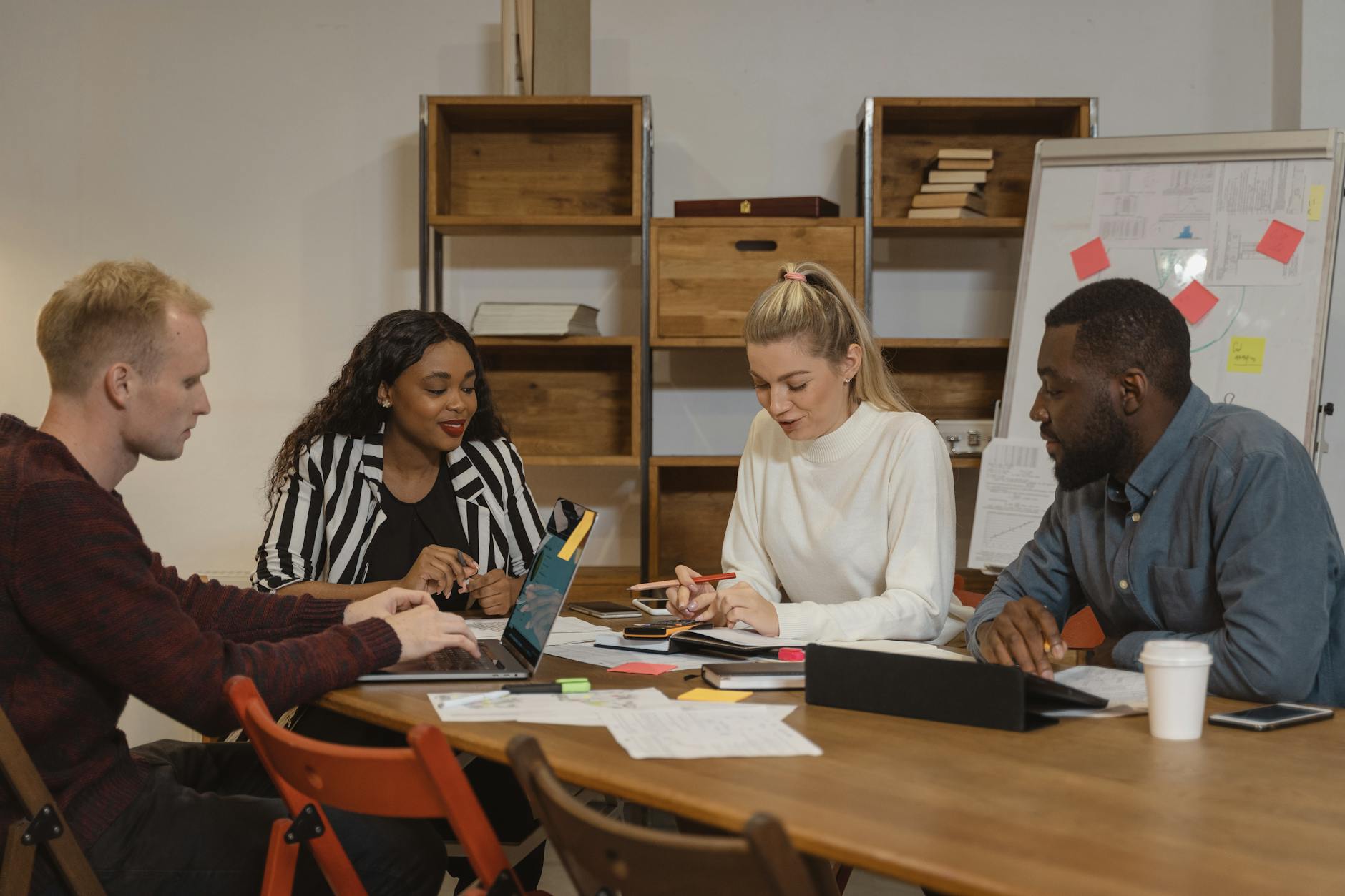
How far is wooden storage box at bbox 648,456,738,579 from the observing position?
370 centimetres

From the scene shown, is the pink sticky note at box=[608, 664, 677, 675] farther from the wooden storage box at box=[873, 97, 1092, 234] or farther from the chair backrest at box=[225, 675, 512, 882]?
the wooden storage box at box=[873, 97, 1092, 234]

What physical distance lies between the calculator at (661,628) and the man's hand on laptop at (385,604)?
345 mm

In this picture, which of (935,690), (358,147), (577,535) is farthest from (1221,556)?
(358,147)

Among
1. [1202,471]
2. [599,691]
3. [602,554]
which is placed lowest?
[602,554]

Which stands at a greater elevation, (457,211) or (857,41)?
(857,41)

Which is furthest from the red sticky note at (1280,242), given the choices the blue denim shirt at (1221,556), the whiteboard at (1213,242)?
the blue denim shirt at (1221,556)

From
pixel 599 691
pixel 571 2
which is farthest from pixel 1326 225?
pixel 599 691

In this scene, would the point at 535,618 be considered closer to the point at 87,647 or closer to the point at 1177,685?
the point at 87,647

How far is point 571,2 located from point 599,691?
263cm

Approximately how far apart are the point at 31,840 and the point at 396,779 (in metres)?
0.53

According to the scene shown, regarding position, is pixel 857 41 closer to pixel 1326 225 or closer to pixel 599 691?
pixel 1326 225

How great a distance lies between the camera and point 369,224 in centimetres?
383

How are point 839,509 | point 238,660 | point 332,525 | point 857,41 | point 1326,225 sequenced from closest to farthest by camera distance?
point 238,660, point 839,509, point 332,525, point 1326,225, point 857,41

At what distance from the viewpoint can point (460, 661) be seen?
5.79 ft
